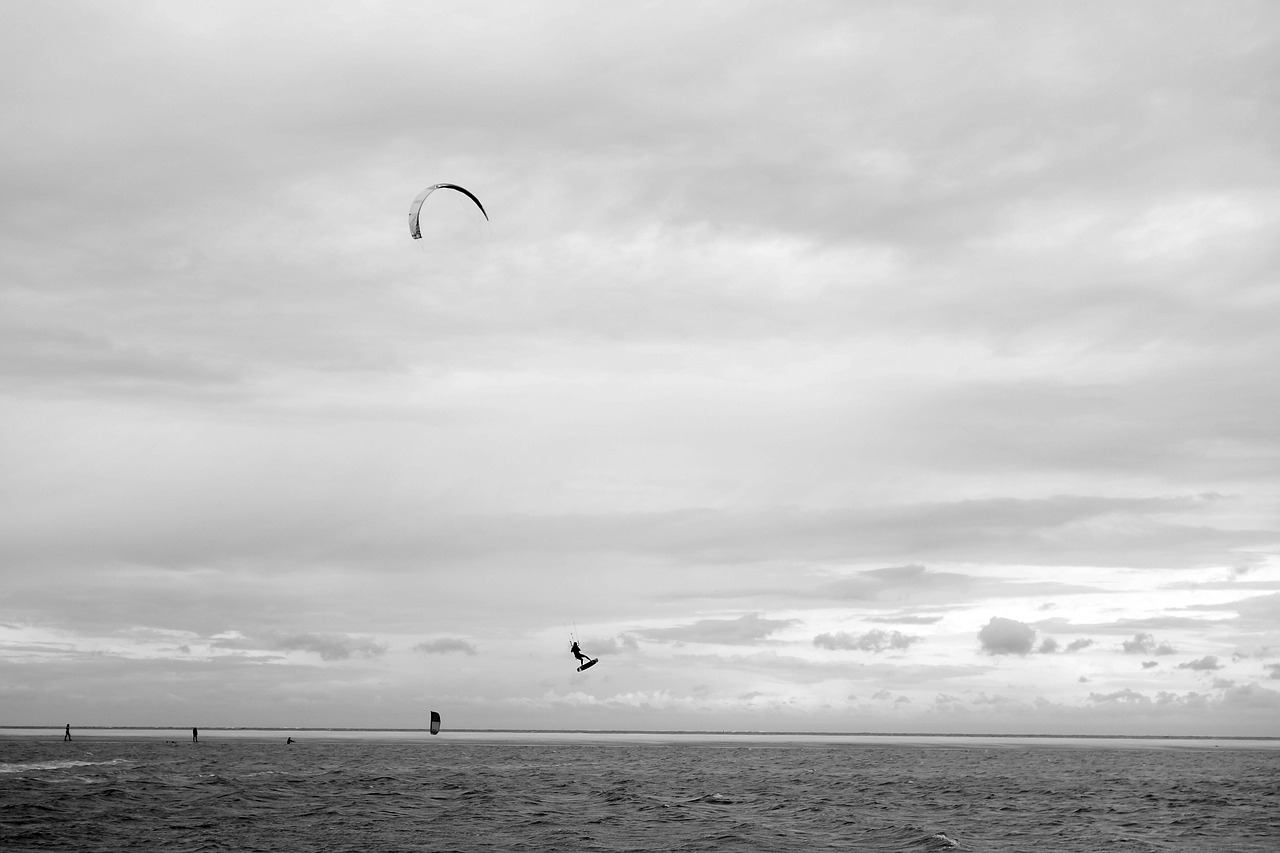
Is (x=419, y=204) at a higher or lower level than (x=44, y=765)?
higher

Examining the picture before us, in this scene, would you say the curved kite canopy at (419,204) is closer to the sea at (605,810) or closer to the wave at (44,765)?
the sea at (605,810)

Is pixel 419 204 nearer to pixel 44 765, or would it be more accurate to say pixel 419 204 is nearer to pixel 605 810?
pixel 605 810

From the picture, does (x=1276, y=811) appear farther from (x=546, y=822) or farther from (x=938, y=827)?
(x=546, y=822)

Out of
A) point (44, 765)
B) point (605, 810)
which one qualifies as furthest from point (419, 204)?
point (44, 765)

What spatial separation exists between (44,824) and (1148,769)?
11573cm

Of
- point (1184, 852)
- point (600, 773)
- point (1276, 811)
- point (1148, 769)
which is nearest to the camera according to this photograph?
point (1184, 852)

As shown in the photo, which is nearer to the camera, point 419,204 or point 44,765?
point 419,204

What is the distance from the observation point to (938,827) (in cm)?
5534

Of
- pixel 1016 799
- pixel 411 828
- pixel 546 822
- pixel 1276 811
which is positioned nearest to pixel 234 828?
pixel 411 828

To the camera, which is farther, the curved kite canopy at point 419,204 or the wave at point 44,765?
the wave at point 44,765

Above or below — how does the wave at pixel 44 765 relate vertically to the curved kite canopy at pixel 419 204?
below

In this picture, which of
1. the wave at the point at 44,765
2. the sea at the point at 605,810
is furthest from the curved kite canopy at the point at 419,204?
the wave at the point at 44,765

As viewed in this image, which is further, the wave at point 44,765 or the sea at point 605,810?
the wave at point 44,765

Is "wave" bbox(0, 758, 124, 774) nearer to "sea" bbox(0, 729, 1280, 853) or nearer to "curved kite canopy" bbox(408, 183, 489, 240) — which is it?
"sea" bbox(0, 729, 1280, 853)
